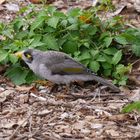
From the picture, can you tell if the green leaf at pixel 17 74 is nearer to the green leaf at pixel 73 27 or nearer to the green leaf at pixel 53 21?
the green leaf at pixel 53 21

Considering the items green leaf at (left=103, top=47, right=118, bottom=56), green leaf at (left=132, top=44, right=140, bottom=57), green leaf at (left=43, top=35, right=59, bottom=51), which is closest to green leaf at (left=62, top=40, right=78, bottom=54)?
green leaf at (left=43, top=35, right=59, bottom=51)

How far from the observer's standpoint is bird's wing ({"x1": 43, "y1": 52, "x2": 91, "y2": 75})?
7.38 metres

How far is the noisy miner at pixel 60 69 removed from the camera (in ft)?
24.2

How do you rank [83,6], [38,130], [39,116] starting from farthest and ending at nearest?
[83,6] → [39,116] → [38,130]

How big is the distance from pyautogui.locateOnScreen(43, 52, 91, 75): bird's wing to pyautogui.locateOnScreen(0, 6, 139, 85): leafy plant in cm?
37

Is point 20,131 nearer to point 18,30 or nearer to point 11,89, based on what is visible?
point 11,89

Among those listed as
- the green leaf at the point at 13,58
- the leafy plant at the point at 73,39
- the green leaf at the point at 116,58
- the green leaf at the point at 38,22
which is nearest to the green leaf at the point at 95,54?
the leafy plant at the point at 73,39

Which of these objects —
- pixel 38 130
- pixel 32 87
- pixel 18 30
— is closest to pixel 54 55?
pixel 32 87

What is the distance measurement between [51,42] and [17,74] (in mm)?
646

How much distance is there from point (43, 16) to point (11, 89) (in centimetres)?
121

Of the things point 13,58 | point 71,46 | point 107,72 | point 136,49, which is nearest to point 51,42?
point 71,46

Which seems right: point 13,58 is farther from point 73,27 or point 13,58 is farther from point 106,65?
point 106,65

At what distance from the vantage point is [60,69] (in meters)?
7.43

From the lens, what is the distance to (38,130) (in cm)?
616
